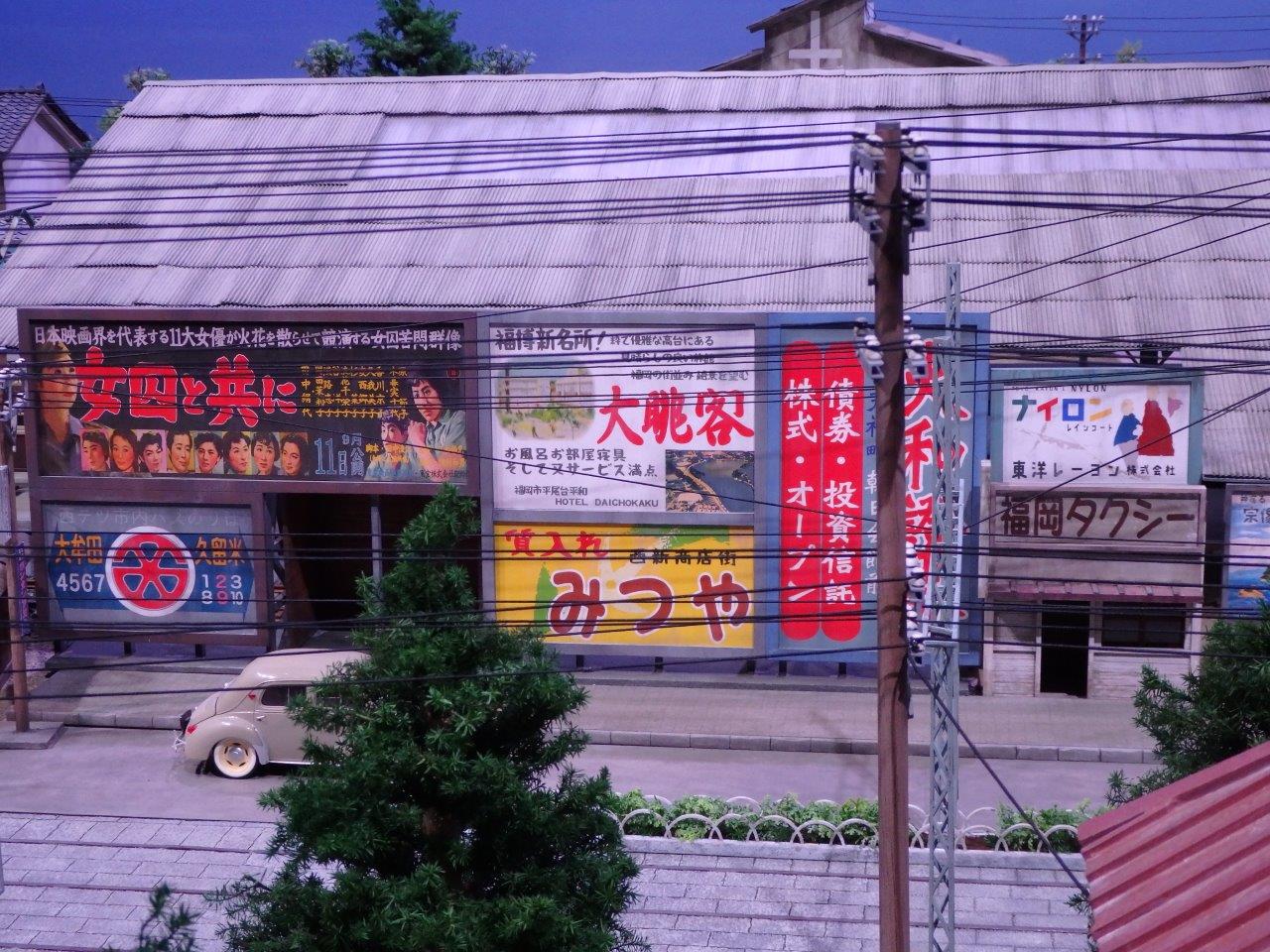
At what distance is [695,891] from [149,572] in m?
9.81

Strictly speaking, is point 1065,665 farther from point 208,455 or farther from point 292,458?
point 208,455

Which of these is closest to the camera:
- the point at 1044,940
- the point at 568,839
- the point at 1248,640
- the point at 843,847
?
the point at 568,839

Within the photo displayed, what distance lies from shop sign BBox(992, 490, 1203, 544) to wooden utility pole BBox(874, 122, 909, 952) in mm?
9446

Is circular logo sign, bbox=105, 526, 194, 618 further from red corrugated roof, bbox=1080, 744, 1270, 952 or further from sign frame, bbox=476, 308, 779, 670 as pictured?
red corrugated roof, bbox=1080, 744, 1270, 952

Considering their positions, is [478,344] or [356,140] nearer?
[478,344]

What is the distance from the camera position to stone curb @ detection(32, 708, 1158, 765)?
53.2 feet

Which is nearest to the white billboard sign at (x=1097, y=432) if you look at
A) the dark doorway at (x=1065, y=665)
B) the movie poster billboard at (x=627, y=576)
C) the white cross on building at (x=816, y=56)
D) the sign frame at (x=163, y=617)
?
the dark doorway at (x=1065, y=665)

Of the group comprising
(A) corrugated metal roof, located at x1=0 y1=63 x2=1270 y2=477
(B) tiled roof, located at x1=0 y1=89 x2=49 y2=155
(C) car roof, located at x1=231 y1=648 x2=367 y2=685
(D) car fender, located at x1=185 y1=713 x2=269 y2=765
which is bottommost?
(D) car fender, located at x1=185 y1=713 x2=269 y2=765

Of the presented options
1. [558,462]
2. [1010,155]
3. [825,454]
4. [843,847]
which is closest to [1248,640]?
[843,847]

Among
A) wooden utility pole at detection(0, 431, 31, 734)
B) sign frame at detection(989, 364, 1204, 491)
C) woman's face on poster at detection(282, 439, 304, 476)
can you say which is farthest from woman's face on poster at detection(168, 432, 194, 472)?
sign frame at detection(989, 364, 1204, 491)

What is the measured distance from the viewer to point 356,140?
75.3 feet

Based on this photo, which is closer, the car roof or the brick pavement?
the brick pavement

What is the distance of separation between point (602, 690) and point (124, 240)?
34.5ft

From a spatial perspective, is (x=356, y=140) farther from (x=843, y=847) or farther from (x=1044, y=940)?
(x=1044, y=940)
